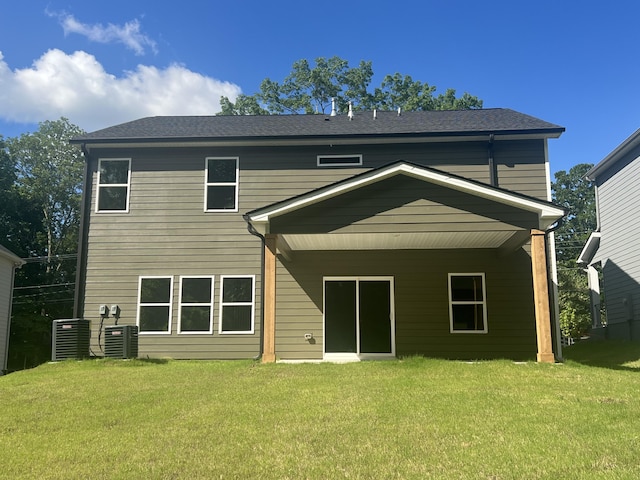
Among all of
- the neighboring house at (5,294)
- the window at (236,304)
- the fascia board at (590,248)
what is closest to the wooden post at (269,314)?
the window at (236,304)

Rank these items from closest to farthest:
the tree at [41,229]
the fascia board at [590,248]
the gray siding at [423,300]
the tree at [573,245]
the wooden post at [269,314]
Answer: the wooden post at [269,314]
the gray siding at [423,300]
the fascia board at [590,248]
the tree at [573,245]
the tree at [41,229]

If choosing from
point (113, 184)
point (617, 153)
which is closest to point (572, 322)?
point (617, 153)

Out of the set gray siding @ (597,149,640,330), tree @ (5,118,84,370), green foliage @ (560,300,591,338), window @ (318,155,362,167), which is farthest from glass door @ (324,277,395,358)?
tree @ (5,118,84,370)

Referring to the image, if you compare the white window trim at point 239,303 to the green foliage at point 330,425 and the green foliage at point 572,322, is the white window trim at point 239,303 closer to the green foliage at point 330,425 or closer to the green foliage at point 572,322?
the green foliage at point 330,425

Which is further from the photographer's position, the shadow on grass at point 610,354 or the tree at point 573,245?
the tree at point 573,245

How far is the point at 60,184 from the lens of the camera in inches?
1218

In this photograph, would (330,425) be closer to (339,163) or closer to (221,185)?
(339,163)

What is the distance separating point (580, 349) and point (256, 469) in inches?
571

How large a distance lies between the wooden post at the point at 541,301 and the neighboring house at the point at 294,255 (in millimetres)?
1255

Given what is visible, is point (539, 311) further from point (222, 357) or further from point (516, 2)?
point (516, 2)

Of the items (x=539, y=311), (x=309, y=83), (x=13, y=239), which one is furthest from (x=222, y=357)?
(x=309, y=83)

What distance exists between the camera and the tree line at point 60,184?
26938 millimetres

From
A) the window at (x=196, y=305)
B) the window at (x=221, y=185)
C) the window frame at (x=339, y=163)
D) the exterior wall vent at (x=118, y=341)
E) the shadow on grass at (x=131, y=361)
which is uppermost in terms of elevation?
the window frame at (x=339, y=163)

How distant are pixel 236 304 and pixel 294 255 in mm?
1811
